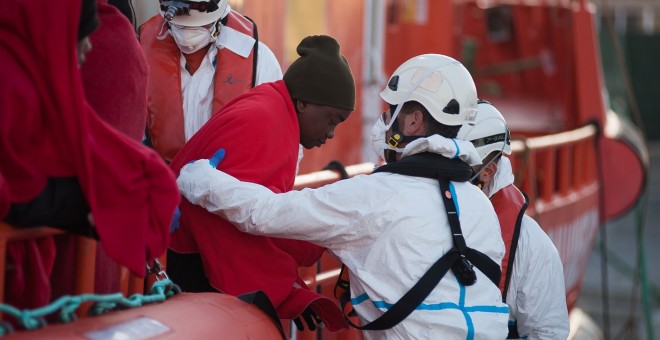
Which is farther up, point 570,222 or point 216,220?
point 216,220

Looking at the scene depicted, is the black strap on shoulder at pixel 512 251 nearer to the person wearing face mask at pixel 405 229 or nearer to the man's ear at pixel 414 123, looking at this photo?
the person wearing face mask at pixel 405 229

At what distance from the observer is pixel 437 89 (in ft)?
11.7

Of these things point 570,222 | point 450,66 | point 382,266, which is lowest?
point 570,222

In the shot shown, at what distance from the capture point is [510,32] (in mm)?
13406

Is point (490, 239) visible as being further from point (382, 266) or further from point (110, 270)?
point (110, 270)

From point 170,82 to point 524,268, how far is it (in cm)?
137

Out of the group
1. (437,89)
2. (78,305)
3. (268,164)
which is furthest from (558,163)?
(78,305)

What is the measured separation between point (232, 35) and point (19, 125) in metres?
1.72

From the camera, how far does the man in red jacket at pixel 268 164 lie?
3.51 metres

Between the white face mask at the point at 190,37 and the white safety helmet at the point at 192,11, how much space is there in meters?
0.04

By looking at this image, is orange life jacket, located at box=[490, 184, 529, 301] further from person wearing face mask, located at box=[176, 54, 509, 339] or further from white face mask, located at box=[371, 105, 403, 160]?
white face mask, located at box=[371, 105, 403, 160]

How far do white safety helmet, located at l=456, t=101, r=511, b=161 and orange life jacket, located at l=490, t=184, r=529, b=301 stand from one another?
0.15 metres

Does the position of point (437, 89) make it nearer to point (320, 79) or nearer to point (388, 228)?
point (320, 79)

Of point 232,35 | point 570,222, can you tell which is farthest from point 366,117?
point 232,35
